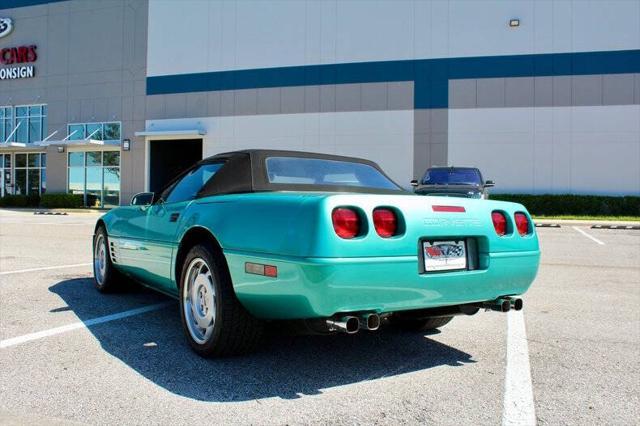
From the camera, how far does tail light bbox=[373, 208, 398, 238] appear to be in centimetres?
297

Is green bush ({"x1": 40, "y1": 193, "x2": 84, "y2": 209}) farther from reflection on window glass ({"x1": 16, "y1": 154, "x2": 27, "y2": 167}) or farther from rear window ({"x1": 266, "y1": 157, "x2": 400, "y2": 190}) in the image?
rear window ({"x1": 266, "y1": 157, "x2": 400, "y2": 190})

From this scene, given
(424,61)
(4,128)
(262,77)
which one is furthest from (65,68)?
(424,61)

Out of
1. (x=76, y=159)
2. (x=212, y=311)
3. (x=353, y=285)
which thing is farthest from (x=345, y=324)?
(x=76, y=159)

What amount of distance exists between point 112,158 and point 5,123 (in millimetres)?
7776

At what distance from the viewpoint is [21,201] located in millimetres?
30719

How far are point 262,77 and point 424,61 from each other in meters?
7.90

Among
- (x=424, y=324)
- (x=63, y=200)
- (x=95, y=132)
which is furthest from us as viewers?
(x=95, y=132)

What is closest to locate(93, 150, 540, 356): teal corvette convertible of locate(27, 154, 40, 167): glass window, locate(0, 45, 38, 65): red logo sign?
locate(27, 154, 40, 167): glass window

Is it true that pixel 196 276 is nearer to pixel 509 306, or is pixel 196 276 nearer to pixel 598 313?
pixel 509 306

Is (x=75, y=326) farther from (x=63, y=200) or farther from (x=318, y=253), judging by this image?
(x=63, y=200)

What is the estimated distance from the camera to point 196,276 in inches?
143

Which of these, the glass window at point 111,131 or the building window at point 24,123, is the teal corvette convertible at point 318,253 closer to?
the glass window at point 111,131

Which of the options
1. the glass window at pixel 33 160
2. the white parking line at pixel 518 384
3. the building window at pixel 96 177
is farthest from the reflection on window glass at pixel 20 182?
the white parking line at pixel 518 384

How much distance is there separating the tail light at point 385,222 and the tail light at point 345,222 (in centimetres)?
12
